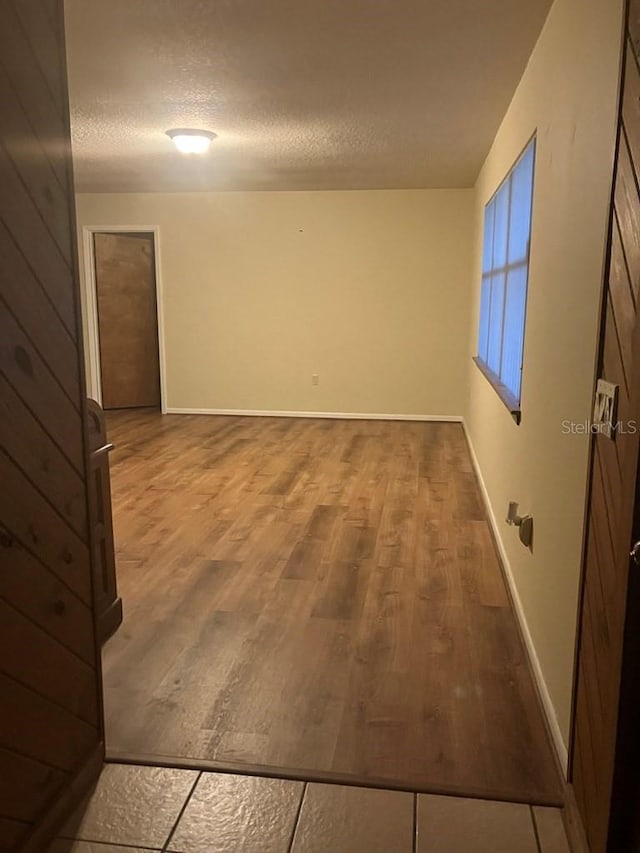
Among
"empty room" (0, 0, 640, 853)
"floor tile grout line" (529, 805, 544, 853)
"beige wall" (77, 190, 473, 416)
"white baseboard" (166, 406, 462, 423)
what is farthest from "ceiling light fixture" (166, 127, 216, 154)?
"floor tile grout line" (529, 805, 544, 853)

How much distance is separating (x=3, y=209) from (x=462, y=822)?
1.73 meters

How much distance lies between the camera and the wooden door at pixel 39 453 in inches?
55.0

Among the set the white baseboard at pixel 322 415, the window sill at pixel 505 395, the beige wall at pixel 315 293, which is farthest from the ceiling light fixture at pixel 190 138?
the white baseboard at pixel 322 415

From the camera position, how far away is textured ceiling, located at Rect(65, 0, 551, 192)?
2564 mm

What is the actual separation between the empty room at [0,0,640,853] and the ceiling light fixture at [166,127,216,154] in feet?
0.07

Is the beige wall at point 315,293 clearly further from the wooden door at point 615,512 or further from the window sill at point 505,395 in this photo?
the wooden door at point 615,512

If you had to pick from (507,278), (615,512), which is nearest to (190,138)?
(507,278)

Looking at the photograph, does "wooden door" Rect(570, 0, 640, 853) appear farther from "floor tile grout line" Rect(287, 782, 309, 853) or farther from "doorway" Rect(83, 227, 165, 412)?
"doorway" Rect(83, 227, 165, 412)

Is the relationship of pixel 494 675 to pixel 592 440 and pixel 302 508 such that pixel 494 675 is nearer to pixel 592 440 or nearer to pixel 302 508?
pixel 592 440

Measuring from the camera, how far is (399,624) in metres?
2.63

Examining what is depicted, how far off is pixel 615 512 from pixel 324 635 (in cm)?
148

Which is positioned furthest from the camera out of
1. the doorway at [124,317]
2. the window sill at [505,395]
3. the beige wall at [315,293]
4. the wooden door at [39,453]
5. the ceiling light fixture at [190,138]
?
the doorway at [124,317]

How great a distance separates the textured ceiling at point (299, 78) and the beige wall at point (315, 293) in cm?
121

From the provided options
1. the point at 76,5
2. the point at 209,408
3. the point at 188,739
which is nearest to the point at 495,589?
the point at 188,739
